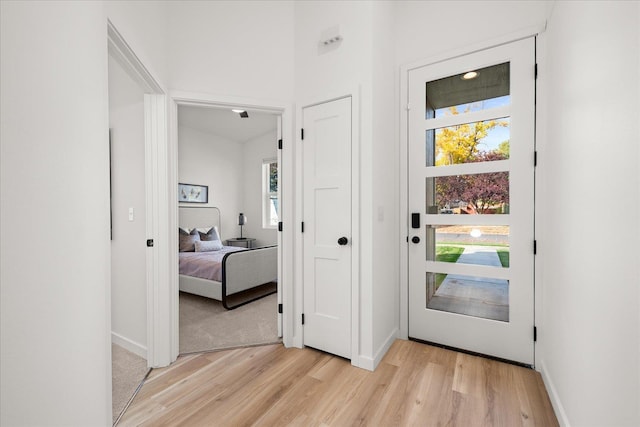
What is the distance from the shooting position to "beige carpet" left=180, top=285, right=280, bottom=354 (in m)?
2.55

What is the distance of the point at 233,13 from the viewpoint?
2.36 meters

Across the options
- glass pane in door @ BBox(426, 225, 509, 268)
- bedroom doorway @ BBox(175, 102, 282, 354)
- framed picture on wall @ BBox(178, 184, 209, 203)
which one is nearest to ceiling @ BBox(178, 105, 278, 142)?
bedroom doorway @ BBox(175, 102, 282, 354)

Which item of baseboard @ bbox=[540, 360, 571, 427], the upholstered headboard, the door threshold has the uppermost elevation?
the upholstered headboard

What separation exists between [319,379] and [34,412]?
1.56 metres

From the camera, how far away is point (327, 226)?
2320 mm

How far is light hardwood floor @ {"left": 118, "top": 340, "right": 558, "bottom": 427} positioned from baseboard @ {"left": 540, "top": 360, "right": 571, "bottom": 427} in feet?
0.13

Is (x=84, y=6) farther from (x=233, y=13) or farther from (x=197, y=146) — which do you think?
(x=197, y=146)

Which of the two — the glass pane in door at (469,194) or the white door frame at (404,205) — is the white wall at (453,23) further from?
the glass pane in door at (469,194)

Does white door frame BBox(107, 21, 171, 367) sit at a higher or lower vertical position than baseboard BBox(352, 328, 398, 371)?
higher

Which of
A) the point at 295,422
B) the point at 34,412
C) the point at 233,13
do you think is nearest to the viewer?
the point at 34,412

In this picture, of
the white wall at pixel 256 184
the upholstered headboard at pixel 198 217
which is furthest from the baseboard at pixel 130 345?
the white wall at pixel 256 184

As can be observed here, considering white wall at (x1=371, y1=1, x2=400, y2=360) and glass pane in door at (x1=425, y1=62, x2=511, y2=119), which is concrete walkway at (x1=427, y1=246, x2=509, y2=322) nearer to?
white wall at (x1=371, y1=1, x2=400, y2=360)

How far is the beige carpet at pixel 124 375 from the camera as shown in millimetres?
1751

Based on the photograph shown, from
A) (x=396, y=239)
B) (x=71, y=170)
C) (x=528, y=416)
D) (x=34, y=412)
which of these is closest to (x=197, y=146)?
(x=396, y=239)
